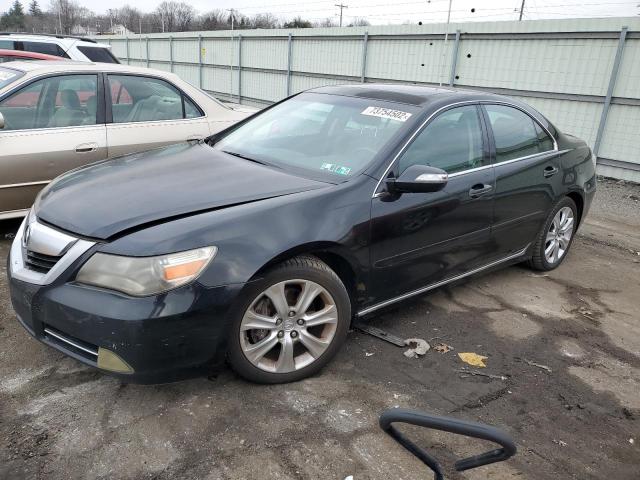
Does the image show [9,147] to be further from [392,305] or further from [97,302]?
[392,305]

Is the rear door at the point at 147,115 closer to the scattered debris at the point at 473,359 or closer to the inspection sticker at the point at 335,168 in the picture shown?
the inspection sticker at the point at 335,168

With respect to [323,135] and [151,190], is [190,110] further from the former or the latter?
[151,190]

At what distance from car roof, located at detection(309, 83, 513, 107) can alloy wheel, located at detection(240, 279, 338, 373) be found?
154cm

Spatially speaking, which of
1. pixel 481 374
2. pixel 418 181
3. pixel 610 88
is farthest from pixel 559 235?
pixel 610 88

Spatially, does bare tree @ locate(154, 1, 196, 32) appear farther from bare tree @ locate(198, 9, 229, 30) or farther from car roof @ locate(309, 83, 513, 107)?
car roof @ locate(309, 83, 513, 107)

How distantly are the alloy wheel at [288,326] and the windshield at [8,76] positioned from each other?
3558 millimetres

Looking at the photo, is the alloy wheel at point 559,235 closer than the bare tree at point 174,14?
Yes

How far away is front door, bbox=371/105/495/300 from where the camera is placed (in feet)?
10.6

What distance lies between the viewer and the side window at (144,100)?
525 cm

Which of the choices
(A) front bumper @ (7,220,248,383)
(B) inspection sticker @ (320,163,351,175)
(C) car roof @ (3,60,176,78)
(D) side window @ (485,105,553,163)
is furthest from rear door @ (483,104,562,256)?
(C) car roof @ (3,60,176,78)

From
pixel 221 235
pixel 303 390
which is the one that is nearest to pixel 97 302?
pixel 221 235

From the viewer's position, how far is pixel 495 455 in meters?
1.52

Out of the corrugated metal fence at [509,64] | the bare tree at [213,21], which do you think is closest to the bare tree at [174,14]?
the bare tree at [213,21]

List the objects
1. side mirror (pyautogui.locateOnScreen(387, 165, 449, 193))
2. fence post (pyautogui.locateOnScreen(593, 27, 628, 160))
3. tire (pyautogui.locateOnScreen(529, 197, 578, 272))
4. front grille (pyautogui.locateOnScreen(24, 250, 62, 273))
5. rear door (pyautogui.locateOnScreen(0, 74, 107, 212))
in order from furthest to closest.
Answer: fence post (pyautogui.locateOnScreen(593, 27, 628, 160)) < tire (pyautogui.locateOnScreen(529, 197, 578, 272)) < rear door (pyautogui.locateOnScreen(0, 74, 107, 212)) < side mirror (pyautogui.locateOnScreen(387, 165, 449, 193)) < front grille (pyautogui.locateOnScreen(24, 250, 62, 273))
